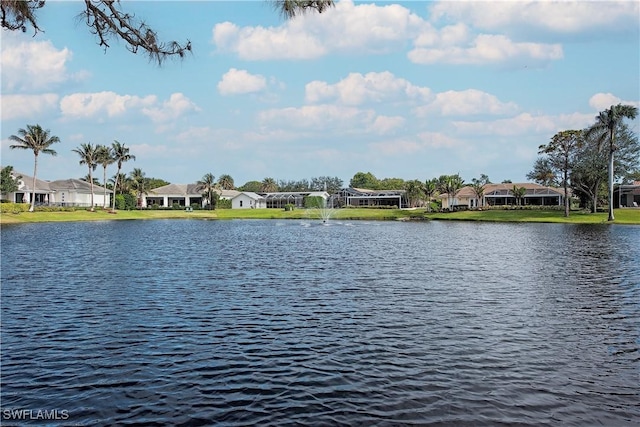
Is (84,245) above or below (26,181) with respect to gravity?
below

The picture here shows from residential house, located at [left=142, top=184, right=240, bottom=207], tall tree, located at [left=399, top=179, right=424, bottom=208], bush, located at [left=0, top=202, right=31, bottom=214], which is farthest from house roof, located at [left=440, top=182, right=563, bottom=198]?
bush, located at [left=0, top=202, right=31, bottom=214]

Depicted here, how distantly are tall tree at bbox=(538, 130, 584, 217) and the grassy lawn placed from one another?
6.39 m

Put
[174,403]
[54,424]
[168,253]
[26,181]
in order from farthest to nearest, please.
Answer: [26,181] < [168,253] < [174,403] < [54,424]

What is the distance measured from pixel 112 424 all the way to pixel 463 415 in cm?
587

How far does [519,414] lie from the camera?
28.5ft

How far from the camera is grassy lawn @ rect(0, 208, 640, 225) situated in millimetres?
69875

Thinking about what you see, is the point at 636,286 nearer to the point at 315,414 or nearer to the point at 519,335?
the point at 519,335

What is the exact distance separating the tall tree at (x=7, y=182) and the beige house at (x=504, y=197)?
80.6 meters

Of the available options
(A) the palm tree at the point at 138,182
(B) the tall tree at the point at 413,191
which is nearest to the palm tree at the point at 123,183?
(A) the palm tree at the point at 138,182

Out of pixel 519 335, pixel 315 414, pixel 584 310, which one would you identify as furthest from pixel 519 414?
pixel 584 310

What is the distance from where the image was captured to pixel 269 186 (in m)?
152

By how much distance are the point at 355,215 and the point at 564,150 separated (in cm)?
3702

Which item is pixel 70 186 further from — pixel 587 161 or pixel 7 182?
pixel 587 161

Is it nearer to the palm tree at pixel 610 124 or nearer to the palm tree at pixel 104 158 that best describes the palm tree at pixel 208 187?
the palm tree at pixel 104 158
